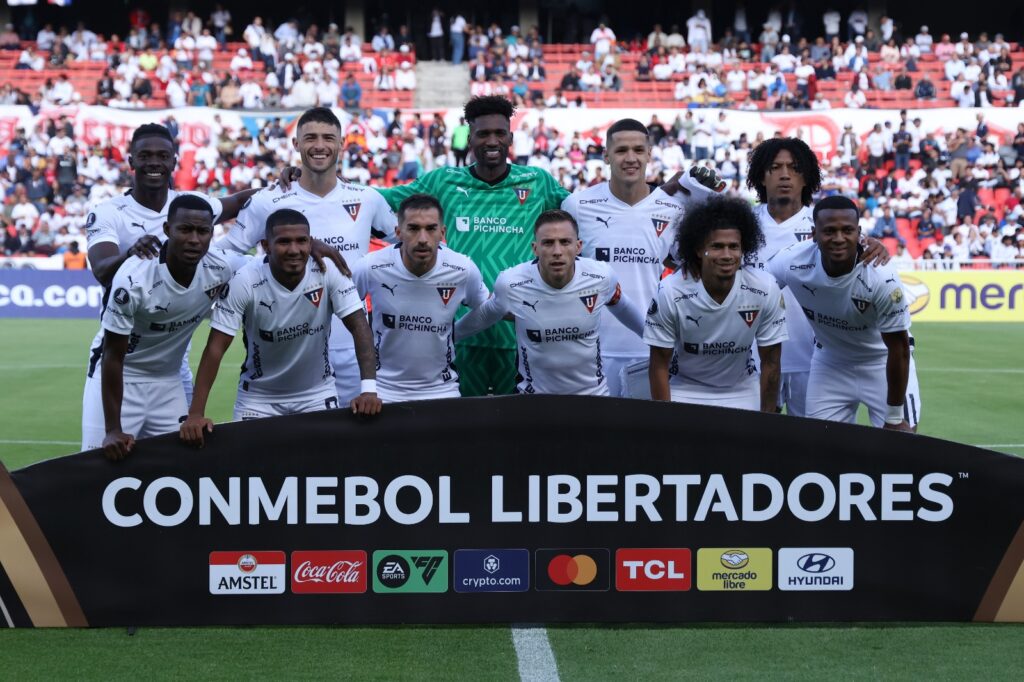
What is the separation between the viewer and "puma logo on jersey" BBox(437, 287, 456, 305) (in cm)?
668

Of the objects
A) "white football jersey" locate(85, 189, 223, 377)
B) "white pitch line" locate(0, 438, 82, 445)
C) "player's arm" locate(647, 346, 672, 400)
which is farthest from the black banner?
"white pitch line" locate(0, 438, 82, 445)

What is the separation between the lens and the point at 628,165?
718 cm

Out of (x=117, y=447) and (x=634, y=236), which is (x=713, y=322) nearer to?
(x=634, y=236)

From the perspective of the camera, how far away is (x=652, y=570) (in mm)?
5430

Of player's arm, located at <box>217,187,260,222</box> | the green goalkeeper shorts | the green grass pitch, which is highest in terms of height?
player's arm, located at <box>217,187,260,222</box>

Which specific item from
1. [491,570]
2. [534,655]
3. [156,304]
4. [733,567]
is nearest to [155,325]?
[156,304]

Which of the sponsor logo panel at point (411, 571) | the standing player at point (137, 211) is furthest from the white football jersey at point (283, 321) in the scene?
the sponsor logo panel at point (411, 571)

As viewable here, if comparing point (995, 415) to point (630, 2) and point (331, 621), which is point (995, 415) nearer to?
point (331, 621)

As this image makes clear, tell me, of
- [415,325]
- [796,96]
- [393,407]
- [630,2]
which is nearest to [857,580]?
[393,407]

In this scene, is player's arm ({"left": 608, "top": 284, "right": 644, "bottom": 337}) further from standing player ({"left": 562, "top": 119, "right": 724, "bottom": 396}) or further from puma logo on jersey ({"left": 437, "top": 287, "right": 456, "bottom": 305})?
puma logo on jersey ({"left": 437, "top": 287, "right": 456, "bottom": 305})

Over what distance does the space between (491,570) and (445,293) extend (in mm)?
1806

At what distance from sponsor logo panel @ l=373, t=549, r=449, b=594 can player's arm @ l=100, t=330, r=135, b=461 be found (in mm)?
1187

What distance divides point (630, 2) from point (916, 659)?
36002 millimetres

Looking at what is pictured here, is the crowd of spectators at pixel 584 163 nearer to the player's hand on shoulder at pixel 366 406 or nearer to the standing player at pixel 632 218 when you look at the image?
the standing player at pixel 632 218
